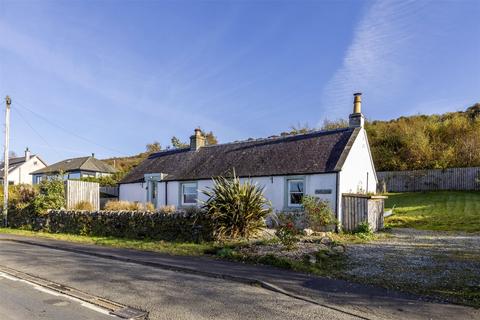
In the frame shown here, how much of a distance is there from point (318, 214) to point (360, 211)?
2.09 meters

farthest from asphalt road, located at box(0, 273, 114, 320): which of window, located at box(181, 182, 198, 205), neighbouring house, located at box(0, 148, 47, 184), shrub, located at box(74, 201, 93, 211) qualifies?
neighbouring house, located at box(0, 148, 47, 184)

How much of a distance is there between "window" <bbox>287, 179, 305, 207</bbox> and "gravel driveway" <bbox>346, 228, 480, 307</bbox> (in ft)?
18.3

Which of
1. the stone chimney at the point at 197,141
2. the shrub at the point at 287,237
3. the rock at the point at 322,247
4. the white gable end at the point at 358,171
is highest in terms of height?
the stone chimney at the point at 197,141

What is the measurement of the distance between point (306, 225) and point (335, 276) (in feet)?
27.4

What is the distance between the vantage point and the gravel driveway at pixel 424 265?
756 cm

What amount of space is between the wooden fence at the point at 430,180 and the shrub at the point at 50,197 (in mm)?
24344

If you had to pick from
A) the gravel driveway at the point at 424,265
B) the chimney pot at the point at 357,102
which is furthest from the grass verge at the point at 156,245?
the chimney pot at the point at 357,102

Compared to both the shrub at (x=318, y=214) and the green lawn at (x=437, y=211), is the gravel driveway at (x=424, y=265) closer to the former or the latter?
the shrub at (x=318, y=214)

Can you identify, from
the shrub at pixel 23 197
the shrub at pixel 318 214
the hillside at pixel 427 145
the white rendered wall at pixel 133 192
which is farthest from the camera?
the hillside at pixel 427 145

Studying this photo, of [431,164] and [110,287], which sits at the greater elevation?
[431,164]

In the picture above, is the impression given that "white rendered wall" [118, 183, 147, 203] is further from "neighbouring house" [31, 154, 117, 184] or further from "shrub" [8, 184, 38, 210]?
"neighbouring house" [31, 154, 117, 184]

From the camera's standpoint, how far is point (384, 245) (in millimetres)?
13078

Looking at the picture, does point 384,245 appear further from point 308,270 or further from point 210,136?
point 210,136

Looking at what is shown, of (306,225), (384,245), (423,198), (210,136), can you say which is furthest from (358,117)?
(210,136)
